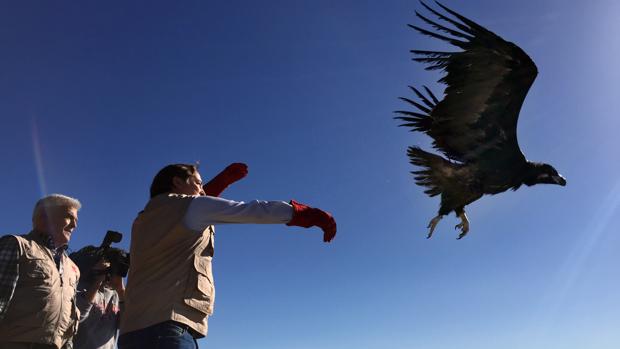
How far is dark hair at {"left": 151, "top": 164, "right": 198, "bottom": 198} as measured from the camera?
2.88 metres

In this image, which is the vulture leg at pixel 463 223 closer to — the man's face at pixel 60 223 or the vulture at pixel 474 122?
the vulture at pixel 474 122

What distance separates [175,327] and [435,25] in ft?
17.4

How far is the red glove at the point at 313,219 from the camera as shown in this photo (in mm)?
2428

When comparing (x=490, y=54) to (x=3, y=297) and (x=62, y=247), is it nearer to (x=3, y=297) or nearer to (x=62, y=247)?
(x=62, y=247)

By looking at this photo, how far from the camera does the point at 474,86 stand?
22.6 ft

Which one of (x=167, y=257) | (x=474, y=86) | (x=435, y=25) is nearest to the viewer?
(x=167, y=257)

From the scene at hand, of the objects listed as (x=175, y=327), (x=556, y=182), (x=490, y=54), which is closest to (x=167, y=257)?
(x=175, y=327)

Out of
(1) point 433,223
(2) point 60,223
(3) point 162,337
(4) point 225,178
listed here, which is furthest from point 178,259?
(1) point 433,223

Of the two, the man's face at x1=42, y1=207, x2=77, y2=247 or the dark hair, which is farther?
the man's face at x1=42, y1=207, x2=77, y2=247

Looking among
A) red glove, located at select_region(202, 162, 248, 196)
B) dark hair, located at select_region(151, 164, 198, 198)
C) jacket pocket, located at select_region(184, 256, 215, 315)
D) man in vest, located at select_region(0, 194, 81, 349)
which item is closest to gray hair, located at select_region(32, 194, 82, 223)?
man in vest, located at select_region(0, 194, 81, 349)

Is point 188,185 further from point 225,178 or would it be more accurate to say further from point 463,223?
point 463,223

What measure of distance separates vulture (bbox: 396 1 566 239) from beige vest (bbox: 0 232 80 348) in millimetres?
4916

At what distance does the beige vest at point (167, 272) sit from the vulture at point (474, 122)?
469cm

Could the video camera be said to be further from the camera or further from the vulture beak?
the vulture beak
